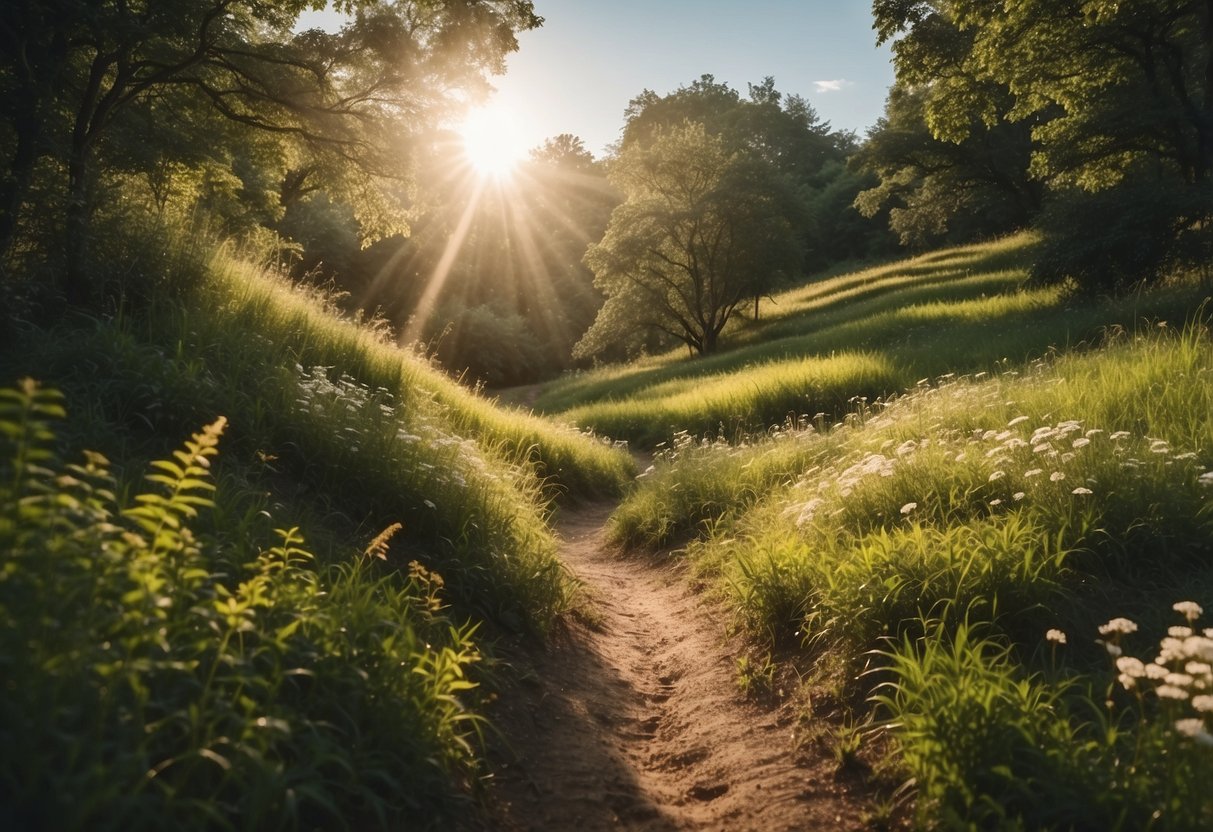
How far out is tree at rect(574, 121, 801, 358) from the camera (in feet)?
97.3

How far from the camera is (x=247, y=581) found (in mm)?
3340

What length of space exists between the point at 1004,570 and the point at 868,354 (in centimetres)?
1321

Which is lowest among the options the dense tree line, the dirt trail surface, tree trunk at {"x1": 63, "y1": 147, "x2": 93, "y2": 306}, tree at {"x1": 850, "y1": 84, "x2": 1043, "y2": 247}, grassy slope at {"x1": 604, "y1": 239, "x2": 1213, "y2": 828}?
the dirt trail surface

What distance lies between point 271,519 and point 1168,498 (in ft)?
16.6

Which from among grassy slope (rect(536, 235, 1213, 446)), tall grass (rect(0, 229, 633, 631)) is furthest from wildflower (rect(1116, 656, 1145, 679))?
grassy slope (rect(536, 235, 1213, 446))

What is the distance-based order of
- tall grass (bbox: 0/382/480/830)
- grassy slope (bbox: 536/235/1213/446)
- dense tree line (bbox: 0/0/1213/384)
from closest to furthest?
tall grass (bbox: 0/382/480/830) → dense tree line (bbox: 0/0/1213/384) → grassy slope (bbox: 536/235/1213/446)

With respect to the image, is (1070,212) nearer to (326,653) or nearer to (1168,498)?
(1168,498)

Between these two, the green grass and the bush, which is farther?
the bush

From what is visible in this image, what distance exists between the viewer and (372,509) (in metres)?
5.08

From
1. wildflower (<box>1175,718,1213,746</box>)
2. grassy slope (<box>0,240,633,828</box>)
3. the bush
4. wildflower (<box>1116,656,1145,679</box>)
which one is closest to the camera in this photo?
grassy slope (<box>0,240,633,828</box>)

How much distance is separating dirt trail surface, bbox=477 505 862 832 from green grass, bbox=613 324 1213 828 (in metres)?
0.42

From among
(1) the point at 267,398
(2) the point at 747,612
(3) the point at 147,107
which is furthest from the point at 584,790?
(3) the point at 147,107

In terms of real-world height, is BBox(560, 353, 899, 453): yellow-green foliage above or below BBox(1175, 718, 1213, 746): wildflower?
below

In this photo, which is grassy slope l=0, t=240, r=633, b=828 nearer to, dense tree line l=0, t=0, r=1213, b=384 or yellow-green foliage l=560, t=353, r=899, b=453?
dense tree line l=0, t=0, r=1213, b=384
